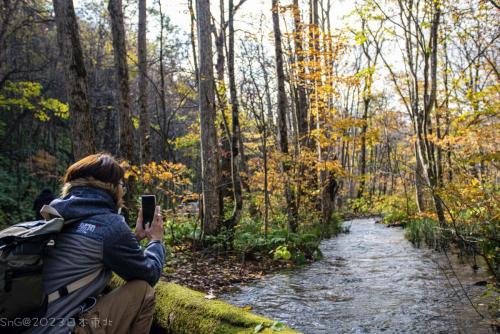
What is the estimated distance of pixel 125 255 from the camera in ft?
7.04

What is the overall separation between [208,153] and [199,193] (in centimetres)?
100

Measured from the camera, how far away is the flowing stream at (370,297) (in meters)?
4.27

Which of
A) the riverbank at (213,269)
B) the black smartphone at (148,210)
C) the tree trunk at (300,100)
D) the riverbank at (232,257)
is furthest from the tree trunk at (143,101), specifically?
the black smartphone at (148,210)

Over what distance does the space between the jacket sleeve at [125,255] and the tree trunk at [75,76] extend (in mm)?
5904

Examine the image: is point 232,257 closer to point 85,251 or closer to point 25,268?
point 85,251

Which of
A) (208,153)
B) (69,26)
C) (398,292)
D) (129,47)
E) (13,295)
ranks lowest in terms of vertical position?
(398,292)

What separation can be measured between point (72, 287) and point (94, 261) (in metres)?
0.17

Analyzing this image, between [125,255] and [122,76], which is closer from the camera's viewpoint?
[125,255]

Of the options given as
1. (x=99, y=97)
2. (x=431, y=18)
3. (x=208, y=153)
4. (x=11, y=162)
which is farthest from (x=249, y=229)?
(x=99, y=97)

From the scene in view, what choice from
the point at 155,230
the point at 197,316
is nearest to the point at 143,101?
the point at 197,316

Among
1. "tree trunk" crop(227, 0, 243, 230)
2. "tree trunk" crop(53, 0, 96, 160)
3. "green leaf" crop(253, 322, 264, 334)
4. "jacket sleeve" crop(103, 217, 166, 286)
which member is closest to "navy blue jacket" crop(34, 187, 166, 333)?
"jacket sleeve" crop(103, 217, 166, 286)

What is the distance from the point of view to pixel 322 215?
12164 millimetres

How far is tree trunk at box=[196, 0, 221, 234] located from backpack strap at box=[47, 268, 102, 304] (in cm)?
570

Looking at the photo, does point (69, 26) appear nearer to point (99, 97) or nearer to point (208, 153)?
point (208, 153)
